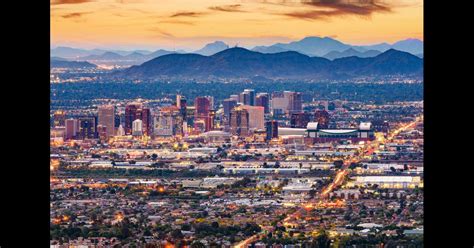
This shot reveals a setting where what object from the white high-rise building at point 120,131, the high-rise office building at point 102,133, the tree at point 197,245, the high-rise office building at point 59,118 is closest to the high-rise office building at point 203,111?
the white high-rise building at point 120,131

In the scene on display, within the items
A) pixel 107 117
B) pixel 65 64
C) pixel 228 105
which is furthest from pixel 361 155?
pixel 65 64

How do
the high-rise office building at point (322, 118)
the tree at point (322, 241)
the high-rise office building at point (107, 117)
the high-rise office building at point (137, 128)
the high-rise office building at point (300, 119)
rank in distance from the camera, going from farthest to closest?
the high-rise office building at point (300, 119) → the high-rise office building at point (322, 118) → the high-rise office building at point (137, 128) → the high-rise office building at point (107, 117) → the tree at point (322, 241)

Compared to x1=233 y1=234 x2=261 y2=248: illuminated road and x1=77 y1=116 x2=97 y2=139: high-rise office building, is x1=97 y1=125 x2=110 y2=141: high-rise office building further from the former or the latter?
x1=233 y1=234 x2=261 y2=248: illuminated road

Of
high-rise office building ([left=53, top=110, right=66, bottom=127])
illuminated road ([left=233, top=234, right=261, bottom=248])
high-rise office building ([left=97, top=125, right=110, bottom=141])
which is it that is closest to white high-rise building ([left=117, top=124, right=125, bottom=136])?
high-rise office building ([left=97, top=125, right=110, bottom=141])

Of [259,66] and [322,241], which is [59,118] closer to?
[259,66]

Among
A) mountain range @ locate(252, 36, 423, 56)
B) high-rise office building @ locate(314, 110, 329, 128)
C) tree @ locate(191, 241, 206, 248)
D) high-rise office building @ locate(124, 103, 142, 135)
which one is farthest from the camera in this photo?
mountain range @ locate(252, 36, 423, 56)

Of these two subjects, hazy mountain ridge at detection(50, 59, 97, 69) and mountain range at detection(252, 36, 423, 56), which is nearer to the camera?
hazy mountain ridge at detection(50, 59, 97, 69)

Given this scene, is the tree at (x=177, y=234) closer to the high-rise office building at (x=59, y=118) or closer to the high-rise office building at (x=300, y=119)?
the high-rise office building at (x=59, y=118)
